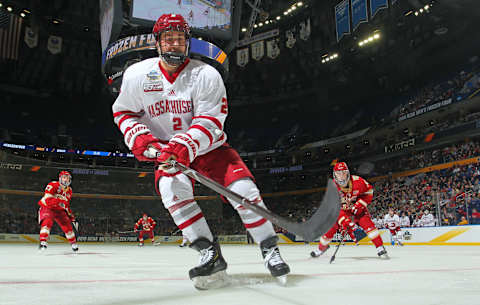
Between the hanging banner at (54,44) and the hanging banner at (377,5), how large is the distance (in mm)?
22387

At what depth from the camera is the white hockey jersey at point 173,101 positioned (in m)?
2.76

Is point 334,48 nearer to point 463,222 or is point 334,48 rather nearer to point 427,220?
point 427,220

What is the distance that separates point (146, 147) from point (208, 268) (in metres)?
0.91

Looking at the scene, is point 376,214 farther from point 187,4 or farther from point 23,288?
point 23,288

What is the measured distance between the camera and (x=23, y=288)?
2.42 m

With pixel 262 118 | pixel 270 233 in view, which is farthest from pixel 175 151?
pixel 262 118

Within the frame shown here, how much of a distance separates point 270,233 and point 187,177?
721mm

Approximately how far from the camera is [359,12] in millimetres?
14609

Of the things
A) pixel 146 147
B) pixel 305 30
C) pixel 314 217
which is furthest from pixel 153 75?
pixel 305 30

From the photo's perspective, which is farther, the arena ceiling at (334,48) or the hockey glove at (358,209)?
the arena ceiling at (334,48)

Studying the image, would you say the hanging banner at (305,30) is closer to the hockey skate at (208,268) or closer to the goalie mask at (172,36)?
the goalie mask at (172,36)

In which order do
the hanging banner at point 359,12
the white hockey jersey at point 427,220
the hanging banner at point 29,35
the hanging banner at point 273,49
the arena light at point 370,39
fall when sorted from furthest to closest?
the hanging banner at point 273,49, the hanging banner at point 29,35, the arena light at point 370,39, the white hockey jersey at point 427,220, the hanging banner at point 359,12

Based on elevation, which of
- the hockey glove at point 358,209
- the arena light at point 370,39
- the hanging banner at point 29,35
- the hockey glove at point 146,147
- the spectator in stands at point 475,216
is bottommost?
the spectator in stands at point 475,216

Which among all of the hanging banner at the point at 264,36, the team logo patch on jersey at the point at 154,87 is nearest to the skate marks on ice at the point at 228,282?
the team logo patch on jersey at the point at 154,87
